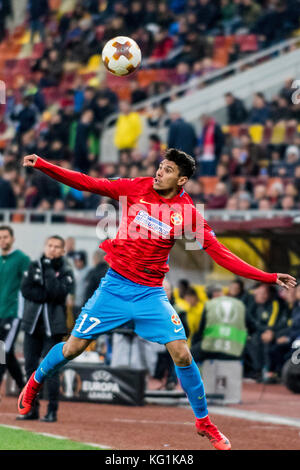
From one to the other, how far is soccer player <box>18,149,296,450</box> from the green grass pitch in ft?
3.81

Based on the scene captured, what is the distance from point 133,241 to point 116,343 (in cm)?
588

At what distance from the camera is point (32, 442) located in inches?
356

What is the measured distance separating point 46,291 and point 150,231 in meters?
3.06

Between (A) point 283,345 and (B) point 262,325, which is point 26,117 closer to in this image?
(B) point 262,325

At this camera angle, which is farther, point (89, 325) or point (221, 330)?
point (221, 330)

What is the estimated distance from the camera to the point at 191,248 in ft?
56.4

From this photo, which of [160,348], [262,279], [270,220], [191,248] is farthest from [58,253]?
[191,248]

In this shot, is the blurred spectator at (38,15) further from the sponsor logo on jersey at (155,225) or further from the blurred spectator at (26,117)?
the sponsor logo on jersey at (155,225)

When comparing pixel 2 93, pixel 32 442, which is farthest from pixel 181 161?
pixel 2 93

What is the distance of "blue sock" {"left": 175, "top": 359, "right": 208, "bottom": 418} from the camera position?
797cm

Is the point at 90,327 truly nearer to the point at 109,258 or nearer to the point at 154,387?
the point at 109,258

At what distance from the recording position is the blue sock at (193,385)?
7973 mm

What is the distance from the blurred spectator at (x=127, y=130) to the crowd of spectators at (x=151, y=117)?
0.02m
